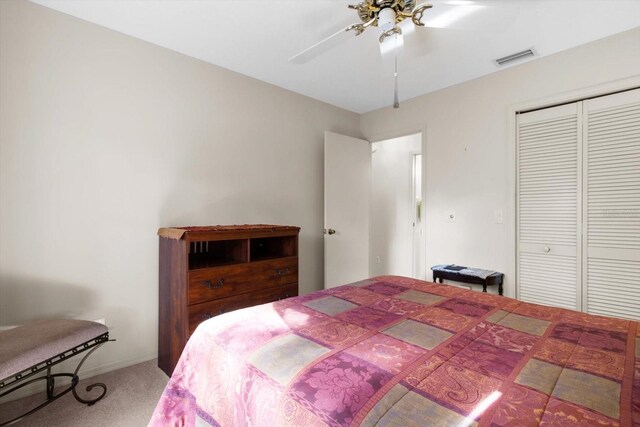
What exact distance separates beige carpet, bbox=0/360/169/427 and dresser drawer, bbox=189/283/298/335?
468mm

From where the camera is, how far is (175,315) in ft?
6.80

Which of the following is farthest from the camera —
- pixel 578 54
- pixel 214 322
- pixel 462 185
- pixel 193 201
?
pixel 462 185

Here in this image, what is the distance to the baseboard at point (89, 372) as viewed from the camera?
1848 mm

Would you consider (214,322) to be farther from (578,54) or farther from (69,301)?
(578,54)

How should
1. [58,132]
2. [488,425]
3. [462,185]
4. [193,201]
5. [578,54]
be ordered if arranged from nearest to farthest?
[488,425]
[58,132]
[578,54]
[193,201]
[462,185]

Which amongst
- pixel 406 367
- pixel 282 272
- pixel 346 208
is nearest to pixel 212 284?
pixel 282 272

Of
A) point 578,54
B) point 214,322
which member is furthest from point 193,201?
point 578,54

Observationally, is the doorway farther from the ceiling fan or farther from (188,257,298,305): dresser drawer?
the ceiling fan

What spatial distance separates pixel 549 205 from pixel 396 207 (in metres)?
2.31

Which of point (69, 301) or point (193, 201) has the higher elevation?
point (193, 201)

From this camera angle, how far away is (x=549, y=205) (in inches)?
103

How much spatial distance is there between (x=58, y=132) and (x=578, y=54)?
3.89 m

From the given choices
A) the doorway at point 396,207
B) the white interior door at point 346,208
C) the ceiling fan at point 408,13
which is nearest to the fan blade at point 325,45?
the ceiling fan at point 408,13

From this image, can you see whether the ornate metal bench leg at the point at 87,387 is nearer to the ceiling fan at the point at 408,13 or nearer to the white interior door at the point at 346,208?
the white interior door at the point at 346,208
